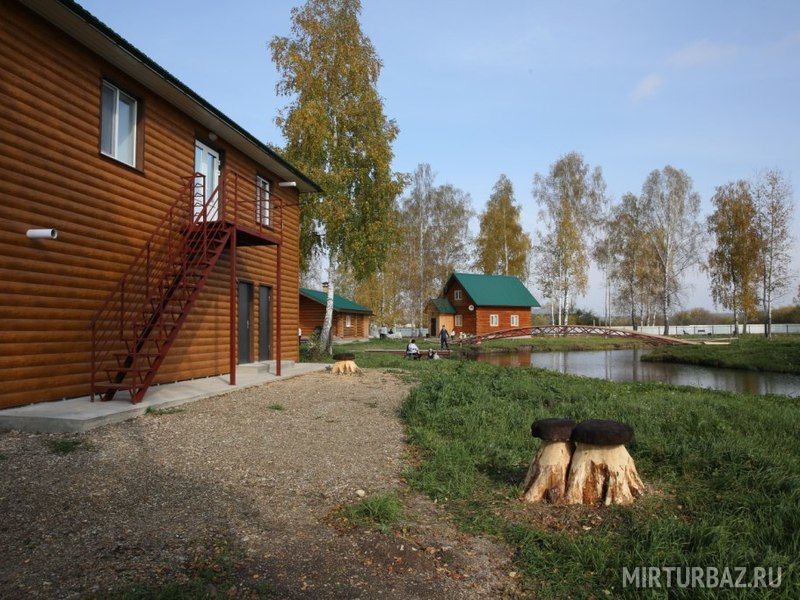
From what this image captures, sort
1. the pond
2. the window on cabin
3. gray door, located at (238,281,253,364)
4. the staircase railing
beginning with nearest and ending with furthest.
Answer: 1. the staircase railing
2. gray door, located at (238,281,253,364)
3. the window on cabin
4. the pond

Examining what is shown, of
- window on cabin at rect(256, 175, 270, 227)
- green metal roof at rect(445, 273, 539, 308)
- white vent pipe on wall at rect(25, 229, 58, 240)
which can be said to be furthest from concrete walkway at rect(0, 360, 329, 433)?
green metal roof at rect(445, 273, 539, 308)

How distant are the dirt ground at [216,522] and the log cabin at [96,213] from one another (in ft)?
5.88

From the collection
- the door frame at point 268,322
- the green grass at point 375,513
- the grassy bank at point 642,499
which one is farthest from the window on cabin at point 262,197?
the green grass at point 375,513

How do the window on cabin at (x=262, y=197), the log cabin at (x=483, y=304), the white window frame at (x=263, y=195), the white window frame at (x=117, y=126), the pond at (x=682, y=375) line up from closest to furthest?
the white window frame at (x=117, y=126)
the window on cabin at (x=262, y=197)
the white window frame at (x=263, y=195)
the pond at (x=682, y=375)
the log cabin at (x=483, y=304)

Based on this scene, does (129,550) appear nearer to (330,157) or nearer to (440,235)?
(330,157)

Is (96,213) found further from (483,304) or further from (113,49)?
(483,304)

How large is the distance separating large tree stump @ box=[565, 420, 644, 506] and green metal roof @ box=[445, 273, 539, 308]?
1424 inches

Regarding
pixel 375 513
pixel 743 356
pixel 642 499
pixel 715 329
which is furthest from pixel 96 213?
pixel 715 329

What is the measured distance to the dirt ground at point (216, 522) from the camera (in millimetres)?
3164

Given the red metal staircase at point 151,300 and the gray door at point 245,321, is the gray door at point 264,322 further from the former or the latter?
the red metal staircase at point 151,300

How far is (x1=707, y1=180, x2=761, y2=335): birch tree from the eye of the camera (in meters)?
38.3

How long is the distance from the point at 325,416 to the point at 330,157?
14410 mm

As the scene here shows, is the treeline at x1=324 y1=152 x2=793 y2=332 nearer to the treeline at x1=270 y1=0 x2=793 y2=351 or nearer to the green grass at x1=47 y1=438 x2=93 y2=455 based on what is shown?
the treeline at x1=270 y1=0 x2=793 y2=351

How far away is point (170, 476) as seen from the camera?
4.97 m
